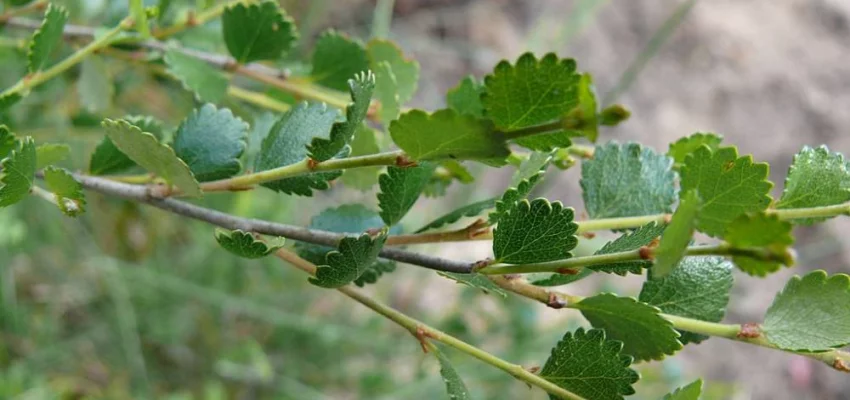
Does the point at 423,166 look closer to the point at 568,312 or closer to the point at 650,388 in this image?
the point at 650,388

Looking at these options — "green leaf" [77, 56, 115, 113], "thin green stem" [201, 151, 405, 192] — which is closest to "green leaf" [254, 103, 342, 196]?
"thin green stem" [201, 151, 405, 192]

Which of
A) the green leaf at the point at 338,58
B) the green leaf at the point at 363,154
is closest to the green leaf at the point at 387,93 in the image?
the green leaf at the point at 363,154

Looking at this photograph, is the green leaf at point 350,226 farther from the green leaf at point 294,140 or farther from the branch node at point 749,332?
→ the branch node at point 749,332

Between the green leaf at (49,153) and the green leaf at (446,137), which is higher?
the green leaf at (446,137)

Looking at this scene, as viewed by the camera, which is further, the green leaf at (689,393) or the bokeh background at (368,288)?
the bokeh background at (368,288)

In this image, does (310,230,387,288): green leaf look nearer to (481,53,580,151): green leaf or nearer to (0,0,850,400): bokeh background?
(481,53,580,151): green leaf

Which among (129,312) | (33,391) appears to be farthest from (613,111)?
(129,312)

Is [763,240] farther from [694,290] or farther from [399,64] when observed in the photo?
[399,64]
